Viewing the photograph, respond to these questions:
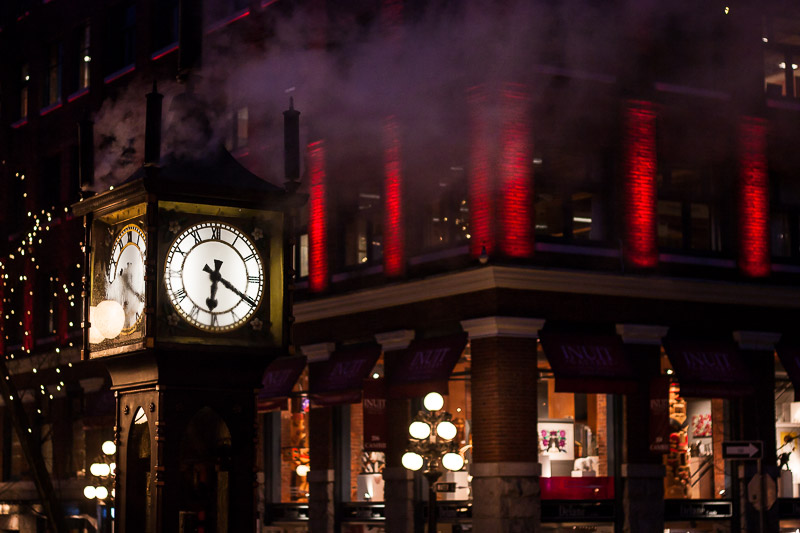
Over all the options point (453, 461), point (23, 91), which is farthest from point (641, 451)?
point (23, 91)

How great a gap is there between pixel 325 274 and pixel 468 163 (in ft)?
16.8

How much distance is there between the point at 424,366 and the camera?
2428cm

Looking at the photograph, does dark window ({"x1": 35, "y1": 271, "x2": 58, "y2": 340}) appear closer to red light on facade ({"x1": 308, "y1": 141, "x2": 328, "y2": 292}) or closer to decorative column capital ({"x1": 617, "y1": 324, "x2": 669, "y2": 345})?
red light on facade ({"x1": 308, "y1": 141, "x2": 328, "y2": 292})

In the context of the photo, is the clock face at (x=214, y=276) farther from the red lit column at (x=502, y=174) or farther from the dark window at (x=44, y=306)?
the dark window at (x=44, y=306)

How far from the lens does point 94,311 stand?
34.7 feet

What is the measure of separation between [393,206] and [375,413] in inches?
150

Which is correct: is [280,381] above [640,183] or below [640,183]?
below

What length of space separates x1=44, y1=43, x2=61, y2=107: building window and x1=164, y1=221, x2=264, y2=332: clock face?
97.4ft

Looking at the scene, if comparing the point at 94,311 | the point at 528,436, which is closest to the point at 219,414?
the point at 94,311

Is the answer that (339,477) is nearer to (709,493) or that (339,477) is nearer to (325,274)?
(325,274)

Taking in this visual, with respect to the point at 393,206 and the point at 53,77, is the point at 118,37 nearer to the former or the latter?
the point at 53,77

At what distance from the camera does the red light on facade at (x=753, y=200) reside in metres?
25.9

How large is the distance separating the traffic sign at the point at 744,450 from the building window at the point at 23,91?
1082 inches

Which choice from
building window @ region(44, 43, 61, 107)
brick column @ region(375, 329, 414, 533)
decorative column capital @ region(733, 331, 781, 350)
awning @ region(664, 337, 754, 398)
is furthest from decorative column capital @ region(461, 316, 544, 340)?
building window @ region(44, 43, 61, 107)
